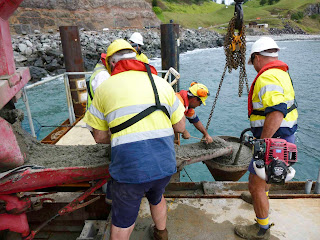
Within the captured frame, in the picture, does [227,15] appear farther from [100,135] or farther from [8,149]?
[8,149]

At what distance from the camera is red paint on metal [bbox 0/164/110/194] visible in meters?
1.96

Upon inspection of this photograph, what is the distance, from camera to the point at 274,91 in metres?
2.27

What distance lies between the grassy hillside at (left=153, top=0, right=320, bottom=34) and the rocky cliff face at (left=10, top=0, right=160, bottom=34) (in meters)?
14.1

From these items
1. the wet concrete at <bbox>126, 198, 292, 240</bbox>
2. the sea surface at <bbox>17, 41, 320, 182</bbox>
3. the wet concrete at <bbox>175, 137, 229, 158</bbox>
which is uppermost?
the wet concrete at <bbox>175, 137, 229, 158</bbox>

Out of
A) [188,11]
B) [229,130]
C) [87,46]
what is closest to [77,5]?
[87,46]

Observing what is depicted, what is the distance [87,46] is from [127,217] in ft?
85.6

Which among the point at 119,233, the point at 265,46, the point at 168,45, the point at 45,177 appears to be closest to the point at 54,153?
the point at 45,177

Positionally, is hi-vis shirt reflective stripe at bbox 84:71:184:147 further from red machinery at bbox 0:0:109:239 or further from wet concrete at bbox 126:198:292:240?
wet concrete at bbox 126:198:292:240

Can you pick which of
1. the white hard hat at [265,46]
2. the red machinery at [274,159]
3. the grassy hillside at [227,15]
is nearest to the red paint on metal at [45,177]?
the red machinery at [274,159]

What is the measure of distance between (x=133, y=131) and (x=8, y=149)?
109 centimetres

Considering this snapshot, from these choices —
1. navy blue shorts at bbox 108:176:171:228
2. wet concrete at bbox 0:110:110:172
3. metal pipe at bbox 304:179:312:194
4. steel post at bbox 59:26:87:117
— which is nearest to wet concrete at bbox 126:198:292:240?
navy blue shorts at bbox 108:176:171:228

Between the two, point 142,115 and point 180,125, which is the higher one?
point 142,115

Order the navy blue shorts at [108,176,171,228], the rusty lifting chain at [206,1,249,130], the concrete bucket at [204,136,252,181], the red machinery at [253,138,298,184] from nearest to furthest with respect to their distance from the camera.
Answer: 1. the navy blue shorts at [108,176,171,228]
2. the red machinery at [253,138,298,184]
3. the rusty lifting chain at [206,1,249,130]
4. the concrete bucket at [204,136,252,181]

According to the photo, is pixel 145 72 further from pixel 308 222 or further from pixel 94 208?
pixel 308 222
